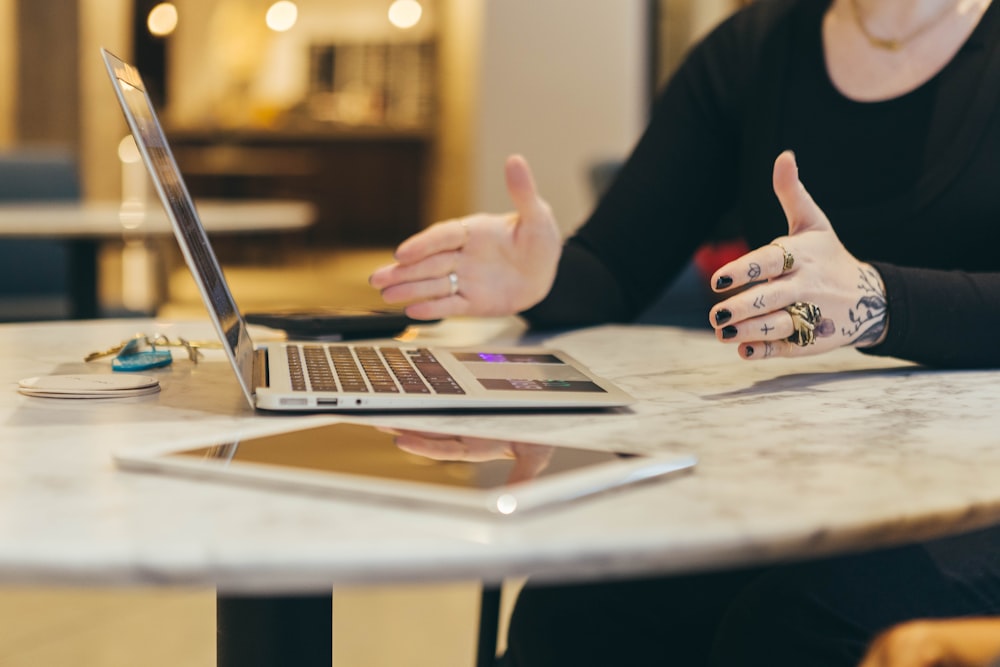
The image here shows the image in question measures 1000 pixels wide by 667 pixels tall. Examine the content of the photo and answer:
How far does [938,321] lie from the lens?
94 cm

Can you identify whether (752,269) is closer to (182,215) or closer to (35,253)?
(182,215)

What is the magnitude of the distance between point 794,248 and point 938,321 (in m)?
0.17

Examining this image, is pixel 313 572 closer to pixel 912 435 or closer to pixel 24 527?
pixel 24 527

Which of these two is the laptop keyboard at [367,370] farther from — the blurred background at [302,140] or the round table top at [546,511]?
the blurred background at [302,140]

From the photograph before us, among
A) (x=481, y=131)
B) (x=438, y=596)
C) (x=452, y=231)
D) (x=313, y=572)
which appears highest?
(x=481, y=131)

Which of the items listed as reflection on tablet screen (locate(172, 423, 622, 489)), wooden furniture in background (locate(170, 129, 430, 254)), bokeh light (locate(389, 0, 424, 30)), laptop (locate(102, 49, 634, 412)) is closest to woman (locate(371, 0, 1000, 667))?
laptop (locate(102, 49, 634, 412))

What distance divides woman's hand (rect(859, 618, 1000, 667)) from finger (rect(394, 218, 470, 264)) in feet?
2.53

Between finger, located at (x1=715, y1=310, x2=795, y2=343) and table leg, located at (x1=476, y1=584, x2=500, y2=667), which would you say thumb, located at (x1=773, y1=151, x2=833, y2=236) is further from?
table leg, located at (x1=476, y1=584, x2=500, y2=667)

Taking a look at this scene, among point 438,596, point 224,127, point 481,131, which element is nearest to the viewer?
point 438,596

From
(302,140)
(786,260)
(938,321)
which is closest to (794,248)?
(786,260)

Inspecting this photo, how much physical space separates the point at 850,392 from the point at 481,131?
3.87 metres

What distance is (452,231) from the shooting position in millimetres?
1108

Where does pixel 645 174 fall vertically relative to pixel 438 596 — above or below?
above

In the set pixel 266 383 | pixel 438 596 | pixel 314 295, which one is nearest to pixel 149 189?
pixel 314 295
